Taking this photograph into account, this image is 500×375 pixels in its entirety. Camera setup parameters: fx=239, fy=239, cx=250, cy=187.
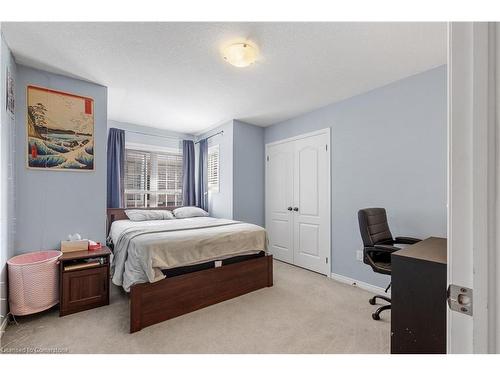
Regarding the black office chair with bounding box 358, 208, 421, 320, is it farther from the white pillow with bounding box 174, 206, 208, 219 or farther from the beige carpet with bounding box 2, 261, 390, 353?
the white pillow with bounding box 174, 206, 208, 219

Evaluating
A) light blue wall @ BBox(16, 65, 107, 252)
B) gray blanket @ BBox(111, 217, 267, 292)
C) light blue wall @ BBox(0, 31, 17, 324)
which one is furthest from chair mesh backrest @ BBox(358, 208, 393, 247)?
light blue wall @ BBox(0, 31, 17, 324)

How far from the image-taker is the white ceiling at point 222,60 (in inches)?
72.7

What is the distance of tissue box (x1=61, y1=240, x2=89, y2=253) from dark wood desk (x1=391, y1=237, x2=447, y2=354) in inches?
111

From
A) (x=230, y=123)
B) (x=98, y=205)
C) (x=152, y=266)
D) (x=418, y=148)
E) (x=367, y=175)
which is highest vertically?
(x=230, y=123)

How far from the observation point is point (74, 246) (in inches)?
98.0

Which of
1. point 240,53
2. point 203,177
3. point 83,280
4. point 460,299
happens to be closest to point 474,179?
point 460,299

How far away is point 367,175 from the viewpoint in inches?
117

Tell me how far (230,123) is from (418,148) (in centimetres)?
278

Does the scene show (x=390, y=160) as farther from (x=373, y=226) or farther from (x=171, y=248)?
(x=171, y=248)

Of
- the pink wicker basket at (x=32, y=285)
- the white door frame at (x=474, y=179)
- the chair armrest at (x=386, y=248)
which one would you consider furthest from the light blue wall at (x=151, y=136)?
the white door frame at (x=474, y=179)

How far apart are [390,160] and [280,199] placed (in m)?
1.86
